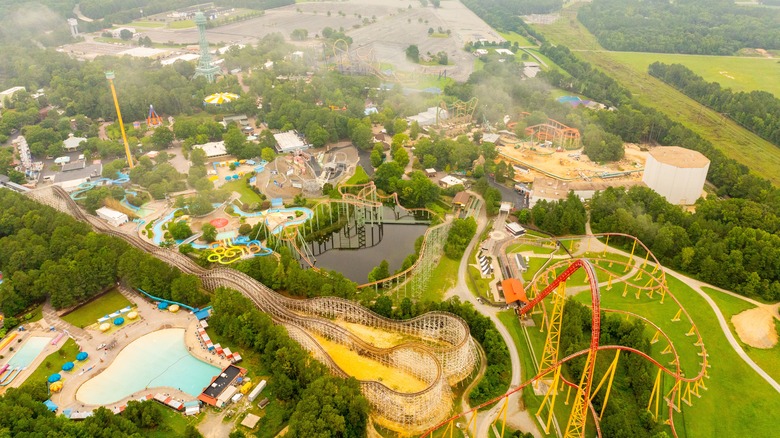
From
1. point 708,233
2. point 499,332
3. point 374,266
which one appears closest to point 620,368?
point 499,332

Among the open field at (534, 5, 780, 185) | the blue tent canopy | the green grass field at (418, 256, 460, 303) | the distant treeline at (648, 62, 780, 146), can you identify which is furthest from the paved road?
the distant treeline at (648, 62, 780, 146)

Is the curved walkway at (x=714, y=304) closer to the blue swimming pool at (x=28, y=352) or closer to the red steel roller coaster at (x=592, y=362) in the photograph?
the red steel roller coaster at (x=592, y=362)

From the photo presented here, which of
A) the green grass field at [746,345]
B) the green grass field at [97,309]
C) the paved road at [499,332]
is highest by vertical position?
the green grass field at [97,309]

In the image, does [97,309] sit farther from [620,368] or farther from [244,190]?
[620,368]

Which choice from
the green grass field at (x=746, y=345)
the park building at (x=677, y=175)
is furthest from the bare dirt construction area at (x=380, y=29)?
the green grass field at (x=746, y=345)

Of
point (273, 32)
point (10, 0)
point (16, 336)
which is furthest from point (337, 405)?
point (10, 0)

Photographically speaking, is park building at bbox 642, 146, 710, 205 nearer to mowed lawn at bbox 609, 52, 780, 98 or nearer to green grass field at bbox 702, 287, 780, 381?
green grass field at bbox 702, 287, 780, 381
